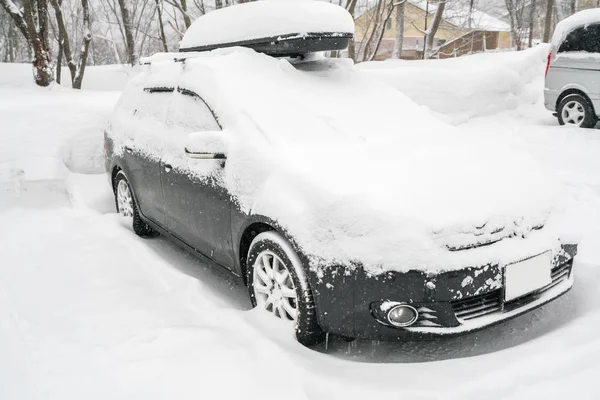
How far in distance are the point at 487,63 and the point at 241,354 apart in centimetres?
1198

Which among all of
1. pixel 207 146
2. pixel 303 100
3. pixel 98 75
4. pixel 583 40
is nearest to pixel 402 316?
pixel 207 146

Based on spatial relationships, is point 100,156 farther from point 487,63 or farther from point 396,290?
point 487,63

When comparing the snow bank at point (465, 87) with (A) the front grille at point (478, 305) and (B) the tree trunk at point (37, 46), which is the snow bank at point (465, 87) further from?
(A) the front grille at point (478, 305)

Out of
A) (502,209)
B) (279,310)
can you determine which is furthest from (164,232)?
(502,209)

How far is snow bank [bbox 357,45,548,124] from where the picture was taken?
10.5 m

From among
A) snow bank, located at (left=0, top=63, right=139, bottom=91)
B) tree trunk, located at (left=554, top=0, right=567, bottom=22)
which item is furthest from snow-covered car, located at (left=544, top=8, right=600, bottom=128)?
tree trunk, located at (left=554, top=0, right=567, bottom=22)

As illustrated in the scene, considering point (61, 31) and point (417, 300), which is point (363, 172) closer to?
point (417, 300)

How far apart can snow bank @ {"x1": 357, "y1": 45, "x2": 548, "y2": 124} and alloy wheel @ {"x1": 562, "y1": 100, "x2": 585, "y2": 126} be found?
192cm

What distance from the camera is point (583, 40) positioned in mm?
8570

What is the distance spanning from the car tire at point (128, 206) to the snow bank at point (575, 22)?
7670mm

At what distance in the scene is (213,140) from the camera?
10.3ft

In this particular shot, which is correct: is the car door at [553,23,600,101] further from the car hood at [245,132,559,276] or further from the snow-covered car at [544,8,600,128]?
the car hood at [245,132,559,276]

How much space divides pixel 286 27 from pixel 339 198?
171 cm

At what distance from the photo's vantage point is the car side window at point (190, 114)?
11.3ft
